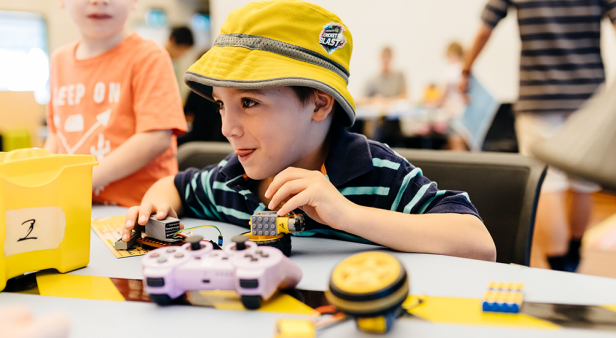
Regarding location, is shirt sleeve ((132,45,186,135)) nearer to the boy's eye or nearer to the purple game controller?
the boy's eye

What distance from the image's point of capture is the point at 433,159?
3.39 feet

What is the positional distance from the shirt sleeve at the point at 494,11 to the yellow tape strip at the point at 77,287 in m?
1.67

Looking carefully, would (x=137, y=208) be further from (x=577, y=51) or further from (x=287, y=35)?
(x=577, y=51)

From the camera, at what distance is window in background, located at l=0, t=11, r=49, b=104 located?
14.7ft

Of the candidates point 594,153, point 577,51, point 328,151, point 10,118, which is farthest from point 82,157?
point 10,118

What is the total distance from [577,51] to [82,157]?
1599 mm

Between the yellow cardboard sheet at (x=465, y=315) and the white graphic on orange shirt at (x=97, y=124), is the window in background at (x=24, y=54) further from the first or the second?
the yellow cardboard sheet at (x=465, y=315)

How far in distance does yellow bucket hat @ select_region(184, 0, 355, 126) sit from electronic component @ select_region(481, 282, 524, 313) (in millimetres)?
396

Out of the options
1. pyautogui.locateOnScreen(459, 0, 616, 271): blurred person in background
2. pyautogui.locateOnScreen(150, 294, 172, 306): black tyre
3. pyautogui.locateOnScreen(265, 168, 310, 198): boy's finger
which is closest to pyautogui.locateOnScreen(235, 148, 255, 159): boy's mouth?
pyautogui.locateOnScreen(265, 168, 310, 198): boy's finger

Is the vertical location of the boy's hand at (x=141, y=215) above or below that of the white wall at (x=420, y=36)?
below

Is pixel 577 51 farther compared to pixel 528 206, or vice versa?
pixel 577 51

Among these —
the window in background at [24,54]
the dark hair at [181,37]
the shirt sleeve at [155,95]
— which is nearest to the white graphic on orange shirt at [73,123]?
the shirt sleeve at [155,95]

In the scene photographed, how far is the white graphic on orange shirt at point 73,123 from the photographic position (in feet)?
3.94

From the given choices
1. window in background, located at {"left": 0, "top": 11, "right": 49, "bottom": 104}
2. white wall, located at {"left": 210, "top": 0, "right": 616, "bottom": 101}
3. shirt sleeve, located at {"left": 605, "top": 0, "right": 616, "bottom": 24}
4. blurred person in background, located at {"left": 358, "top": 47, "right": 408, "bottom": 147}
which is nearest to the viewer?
shirt sleeve, located at {"left": 605, "top": 0, "right": 616, "bottom": 24}
